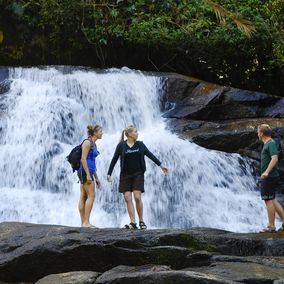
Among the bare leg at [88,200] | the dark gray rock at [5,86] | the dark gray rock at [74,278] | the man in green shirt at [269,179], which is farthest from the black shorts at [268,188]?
the dark gray rock at [5,86]

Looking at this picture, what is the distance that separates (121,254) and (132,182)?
2182 millimetres

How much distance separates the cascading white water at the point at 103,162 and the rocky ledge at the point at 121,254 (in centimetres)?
390

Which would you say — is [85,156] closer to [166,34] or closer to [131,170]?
[131,170]

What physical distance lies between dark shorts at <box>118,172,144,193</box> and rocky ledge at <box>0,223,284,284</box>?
1.40m

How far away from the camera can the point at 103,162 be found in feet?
44.7

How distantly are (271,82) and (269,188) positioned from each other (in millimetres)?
12182

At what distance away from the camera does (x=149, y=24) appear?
65.0ft

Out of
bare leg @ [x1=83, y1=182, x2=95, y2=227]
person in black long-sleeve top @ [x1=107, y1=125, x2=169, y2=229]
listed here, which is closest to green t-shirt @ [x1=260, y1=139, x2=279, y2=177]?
person in black long-sleeve top @ [x1=107, y1=125, x2=169, y2=229]

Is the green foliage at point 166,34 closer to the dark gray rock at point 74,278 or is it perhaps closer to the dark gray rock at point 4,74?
the dark gray rock at point 4,74

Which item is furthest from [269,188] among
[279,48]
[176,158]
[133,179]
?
[279,48]

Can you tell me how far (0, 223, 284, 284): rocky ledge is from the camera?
6359mm

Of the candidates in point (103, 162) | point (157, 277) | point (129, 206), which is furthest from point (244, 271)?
point (103, 162)

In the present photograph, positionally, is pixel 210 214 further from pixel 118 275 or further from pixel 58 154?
pixel 118 275

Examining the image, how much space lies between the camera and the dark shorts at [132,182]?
9.24 meters
